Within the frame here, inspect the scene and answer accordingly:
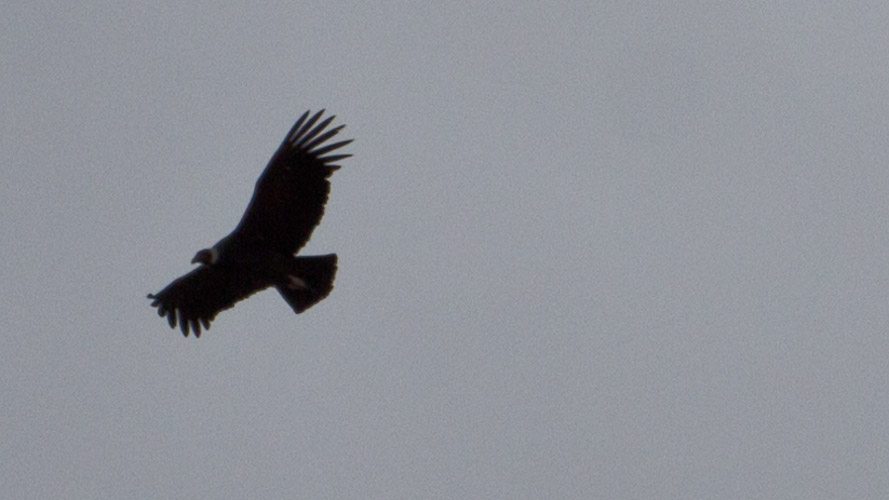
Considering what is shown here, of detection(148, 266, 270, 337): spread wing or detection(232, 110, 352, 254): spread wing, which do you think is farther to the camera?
detection(148, 266, 270, 337): spread wing

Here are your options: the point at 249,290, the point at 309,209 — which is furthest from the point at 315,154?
the point at 249,290

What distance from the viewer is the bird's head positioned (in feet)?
68.9

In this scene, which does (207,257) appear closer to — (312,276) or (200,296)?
(200,296)

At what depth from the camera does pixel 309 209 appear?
2069cm

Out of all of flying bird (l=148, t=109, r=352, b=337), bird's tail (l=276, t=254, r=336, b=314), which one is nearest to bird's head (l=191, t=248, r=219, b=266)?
flying bird (l=148, t=109, r=352, b=337)

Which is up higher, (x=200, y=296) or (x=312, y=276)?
(x=200, y=296)

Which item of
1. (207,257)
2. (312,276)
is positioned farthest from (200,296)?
(312,276)

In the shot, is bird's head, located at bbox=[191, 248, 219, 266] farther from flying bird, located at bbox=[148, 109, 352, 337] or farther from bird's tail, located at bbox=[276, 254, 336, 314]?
bird's tail, located at bbox=[276, 254, 336, 314]

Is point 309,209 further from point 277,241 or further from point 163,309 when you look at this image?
point 163,309

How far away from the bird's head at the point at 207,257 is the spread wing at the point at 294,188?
17.1 inches

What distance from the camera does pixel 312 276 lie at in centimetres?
2103

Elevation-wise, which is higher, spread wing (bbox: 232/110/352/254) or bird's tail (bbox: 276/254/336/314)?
spread wing (bbox: 232/110/352/254)

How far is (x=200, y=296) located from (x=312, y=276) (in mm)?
1833

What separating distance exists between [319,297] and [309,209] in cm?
122
